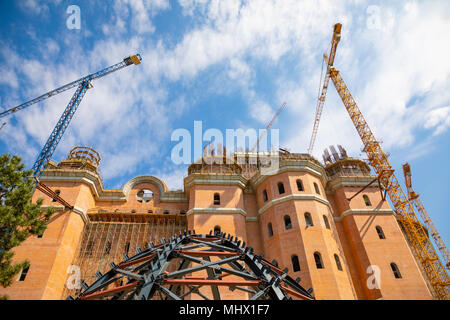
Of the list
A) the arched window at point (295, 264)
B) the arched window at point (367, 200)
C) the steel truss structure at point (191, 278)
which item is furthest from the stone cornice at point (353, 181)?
the steel truss structure at point (191, 278)

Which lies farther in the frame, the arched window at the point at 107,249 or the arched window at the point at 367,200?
the arched window at the point at 367,200

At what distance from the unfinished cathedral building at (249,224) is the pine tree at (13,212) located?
26.8ft

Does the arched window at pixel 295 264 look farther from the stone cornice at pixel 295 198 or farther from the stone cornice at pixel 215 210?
the stone cornice at pixel 215 210

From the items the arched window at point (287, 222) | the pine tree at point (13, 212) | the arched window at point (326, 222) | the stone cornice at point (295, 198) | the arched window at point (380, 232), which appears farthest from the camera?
the arched window at point (380, 232)

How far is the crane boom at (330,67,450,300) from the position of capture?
1280 inches

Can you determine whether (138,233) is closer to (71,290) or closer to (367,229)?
(71,290)

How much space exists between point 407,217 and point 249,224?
847 inches

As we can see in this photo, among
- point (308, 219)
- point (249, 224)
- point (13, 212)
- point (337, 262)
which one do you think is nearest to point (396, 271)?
point (337, 262)

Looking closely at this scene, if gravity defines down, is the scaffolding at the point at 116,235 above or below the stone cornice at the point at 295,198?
below

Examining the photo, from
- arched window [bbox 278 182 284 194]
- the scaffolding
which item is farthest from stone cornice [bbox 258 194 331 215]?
the scaffolding

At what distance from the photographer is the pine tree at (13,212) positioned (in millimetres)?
16312

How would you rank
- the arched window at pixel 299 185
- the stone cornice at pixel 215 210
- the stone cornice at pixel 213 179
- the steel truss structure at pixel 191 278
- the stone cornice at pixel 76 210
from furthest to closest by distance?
the stone cornice at pixel 213 179
the arched window at pixel 299 185
the stone cornice at pixel 215 210
the stone cornice at pixel 76 210
the steel truss structure at pixel 191 278

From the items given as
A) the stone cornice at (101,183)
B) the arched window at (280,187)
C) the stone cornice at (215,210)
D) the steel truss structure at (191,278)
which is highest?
the stone cornice at (101,183)

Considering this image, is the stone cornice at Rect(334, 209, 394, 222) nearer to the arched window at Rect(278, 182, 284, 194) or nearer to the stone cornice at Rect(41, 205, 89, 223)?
the arched window at Rect(278, 182, 284, 194)
